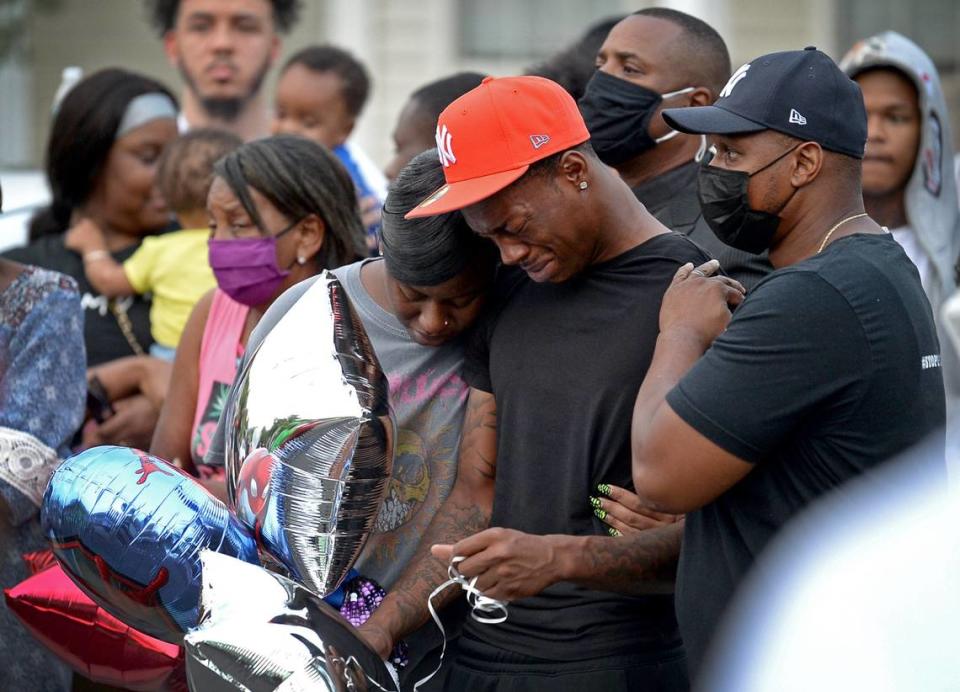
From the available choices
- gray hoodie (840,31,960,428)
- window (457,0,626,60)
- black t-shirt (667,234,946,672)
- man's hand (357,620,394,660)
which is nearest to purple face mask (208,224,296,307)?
man's hand (357,620,394,660)

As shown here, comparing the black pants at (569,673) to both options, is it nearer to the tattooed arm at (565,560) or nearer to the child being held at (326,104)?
the tattooed arm at (565,560)

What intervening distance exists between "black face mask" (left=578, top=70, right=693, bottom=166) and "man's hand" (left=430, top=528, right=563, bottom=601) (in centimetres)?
138

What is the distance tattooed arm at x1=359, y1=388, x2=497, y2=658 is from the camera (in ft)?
10.4

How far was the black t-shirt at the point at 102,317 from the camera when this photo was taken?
194 inches

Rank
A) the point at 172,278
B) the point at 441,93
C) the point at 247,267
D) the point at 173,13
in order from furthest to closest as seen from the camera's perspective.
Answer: the point at 173,13 → the point at 172,278 → the point at 441,93 → the point at 247,267

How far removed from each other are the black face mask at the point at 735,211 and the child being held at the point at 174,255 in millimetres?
2289

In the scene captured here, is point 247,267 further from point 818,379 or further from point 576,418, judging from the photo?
point 818,379

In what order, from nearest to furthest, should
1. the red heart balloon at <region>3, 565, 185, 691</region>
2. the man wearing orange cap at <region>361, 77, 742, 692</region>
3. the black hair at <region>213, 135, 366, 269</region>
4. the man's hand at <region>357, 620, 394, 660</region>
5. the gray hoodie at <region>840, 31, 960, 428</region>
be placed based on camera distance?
the man wearing orange cap at <region>361, 77, 742, 692</region> → the man's hand at <region>357, 620, 394, 660</region> → the red heart balloon at <region>3, 565, 185, 691</region> → the black hair at <region>213, 135, 366, 269</region> → the gray hoodie at <region>840, 31, 960, 428</region>

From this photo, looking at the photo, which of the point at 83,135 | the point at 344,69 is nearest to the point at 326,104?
the point at 344,69

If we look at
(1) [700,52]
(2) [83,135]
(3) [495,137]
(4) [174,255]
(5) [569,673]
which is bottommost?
(5) [569,673]

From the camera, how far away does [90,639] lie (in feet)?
10.9

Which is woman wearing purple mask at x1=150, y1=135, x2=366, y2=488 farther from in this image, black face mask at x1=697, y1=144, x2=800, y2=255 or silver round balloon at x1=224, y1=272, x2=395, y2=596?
black face mask at x1=697, y1=144, x2=800, y2=255

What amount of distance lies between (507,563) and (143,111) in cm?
314

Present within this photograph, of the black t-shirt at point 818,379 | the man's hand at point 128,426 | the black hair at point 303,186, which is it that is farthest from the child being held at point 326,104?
the black t-shirt at point 818,379
